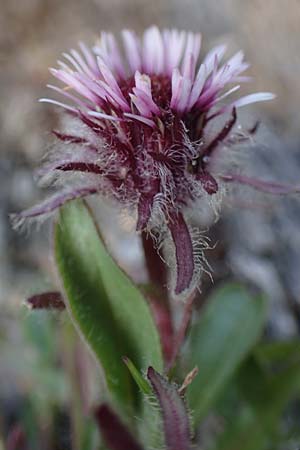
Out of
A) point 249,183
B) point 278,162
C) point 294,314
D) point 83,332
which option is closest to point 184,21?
point 278,162

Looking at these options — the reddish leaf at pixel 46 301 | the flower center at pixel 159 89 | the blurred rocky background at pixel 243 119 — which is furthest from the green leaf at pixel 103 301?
the flower center at pixel 159 89

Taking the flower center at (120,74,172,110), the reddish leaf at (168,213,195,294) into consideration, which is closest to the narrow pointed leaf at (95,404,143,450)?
the reddish leaf at (168,213,195,294)

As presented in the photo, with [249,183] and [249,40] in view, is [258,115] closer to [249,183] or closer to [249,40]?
[249,40]

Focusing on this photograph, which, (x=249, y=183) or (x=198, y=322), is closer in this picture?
(x=249, y=183)

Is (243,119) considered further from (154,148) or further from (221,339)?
(154,148)

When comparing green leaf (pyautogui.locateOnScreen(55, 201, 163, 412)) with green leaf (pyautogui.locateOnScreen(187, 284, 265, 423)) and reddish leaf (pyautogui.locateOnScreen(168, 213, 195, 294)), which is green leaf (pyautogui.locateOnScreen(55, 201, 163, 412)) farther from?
green leaf (pyautogui.locateOnScreen(187, 284, 265, 423))

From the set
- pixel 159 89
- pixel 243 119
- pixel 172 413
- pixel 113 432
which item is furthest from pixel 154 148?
pixel 243 119

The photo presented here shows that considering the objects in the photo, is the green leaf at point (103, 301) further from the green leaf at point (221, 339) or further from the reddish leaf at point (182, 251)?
the green leaf at point (221, 339)
